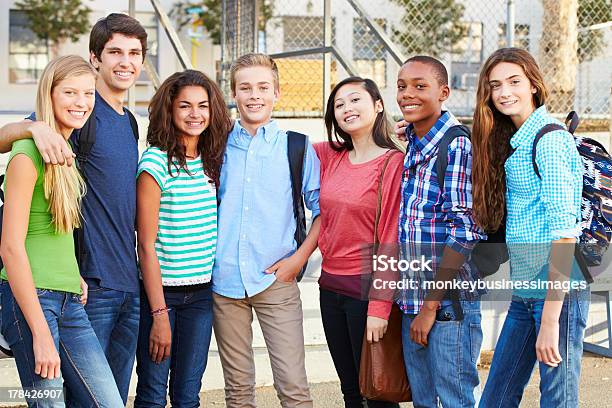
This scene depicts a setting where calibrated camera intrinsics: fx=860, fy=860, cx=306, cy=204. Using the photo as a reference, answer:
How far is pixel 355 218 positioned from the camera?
3592 millimetres

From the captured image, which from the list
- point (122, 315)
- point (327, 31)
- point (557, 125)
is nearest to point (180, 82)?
point (122, 315)

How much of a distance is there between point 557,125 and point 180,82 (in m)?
1.55

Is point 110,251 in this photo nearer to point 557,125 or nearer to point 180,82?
point 180,82

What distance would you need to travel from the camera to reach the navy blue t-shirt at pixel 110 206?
10.7 ft

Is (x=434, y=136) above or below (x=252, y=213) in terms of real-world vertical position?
above

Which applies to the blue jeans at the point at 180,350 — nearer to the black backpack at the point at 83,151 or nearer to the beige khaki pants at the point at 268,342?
the beige khaki pants at the point at 268,342

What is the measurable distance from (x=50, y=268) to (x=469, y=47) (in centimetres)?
1565

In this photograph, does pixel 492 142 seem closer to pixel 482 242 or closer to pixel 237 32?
pixel 482 242

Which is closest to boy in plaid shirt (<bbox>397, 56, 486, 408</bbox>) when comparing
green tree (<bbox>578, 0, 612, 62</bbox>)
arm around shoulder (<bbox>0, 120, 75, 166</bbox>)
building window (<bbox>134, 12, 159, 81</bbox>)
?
arm around shoulder (<bbox>0, 120, 75, 166</bbox>)

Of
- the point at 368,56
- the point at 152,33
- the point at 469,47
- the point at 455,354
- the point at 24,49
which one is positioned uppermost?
the point at 152,33

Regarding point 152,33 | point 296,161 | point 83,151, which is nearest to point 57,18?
point 152,33

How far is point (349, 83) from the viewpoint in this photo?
3.78 metres

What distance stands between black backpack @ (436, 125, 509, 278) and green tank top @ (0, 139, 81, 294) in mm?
1395

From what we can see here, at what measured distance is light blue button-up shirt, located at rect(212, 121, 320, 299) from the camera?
367 centimetres
